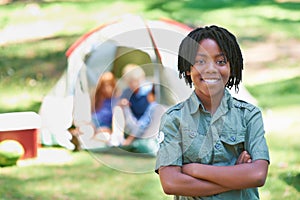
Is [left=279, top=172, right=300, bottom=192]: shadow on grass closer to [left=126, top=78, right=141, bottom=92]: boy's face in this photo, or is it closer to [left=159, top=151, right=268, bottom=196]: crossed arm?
[left=126, top=78, right=141, bottom=92]: boy's face

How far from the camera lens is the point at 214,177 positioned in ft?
6.34

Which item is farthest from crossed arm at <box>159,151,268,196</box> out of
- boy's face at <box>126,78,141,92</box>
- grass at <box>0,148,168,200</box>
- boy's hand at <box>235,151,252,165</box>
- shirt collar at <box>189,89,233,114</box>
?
boy's face at <box>126,78,141,92</box>

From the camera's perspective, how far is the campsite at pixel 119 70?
4.25m

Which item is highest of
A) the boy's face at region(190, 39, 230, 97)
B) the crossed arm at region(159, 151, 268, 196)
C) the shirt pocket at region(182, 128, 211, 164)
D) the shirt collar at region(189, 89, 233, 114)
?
the boy's face at region(190, 39, 230, 97)

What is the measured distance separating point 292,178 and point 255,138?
7.73 feet

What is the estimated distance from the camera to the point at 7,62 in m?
4.93

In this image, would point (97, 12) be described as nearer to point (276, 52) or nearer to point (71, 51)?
point (71, 51)

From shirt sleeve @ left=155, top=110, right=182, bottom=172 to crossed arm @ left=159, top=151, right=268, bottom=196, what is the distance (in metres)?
0.02

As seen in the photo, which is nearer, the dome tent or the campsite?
the campsite

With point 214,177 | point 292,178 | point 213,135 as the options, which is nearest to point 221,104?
point 213,135

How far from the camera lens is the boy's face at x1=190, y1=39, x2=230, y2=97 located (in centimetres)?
196

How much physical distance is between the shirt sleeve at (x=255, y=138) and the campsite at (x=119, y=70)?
2157 mm

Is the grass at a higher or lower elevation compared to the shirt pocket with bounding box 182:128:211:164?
lower

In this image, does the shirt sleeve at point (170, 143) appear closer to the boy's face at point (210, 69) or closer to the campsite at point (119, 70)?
the boy's face at point (210, 69)
